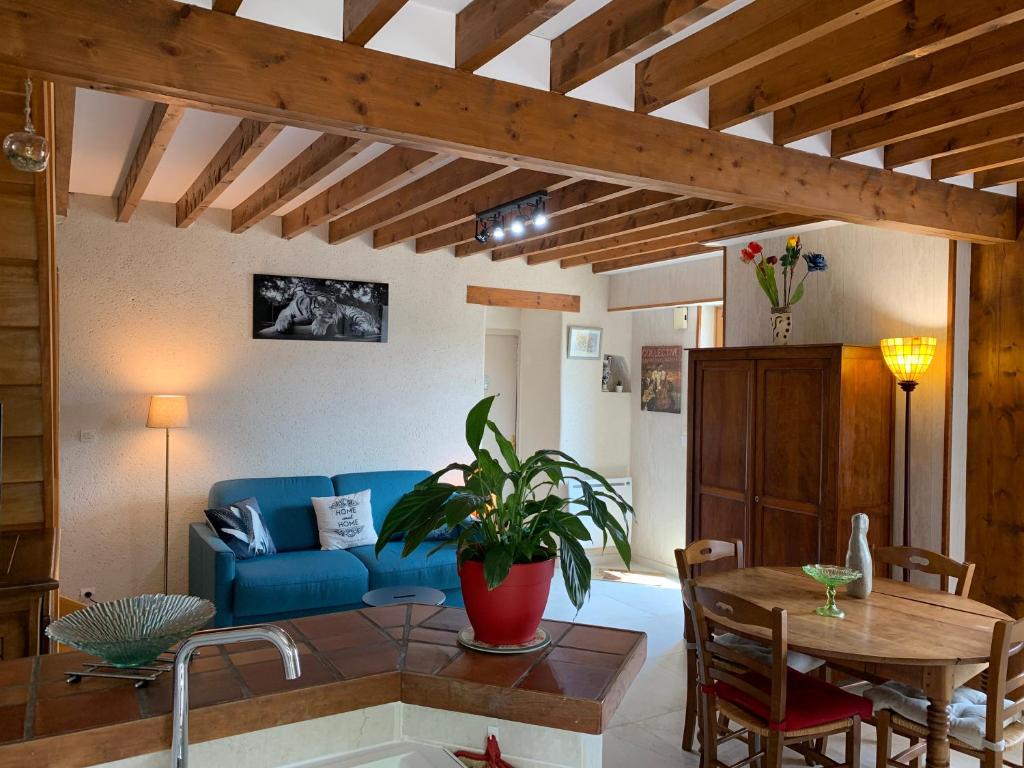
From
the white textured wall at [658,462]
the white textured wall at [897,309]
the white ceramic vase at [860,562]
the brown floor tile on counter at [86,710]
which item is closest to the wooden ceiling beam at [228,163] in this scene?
the brown floor tile on counter at [86,710]

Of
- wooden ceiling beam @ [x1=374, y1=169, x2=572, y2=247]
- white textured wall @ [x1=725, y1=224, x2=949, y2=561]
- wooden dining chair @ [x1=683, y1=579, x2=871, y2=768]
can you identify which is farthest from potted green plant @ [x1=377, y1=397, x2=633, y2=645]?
white textured wall @ [x1=725, y1=224, x2=949, y2=561]

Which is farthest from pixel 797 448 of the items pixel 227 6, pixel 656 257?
pixel 227 6

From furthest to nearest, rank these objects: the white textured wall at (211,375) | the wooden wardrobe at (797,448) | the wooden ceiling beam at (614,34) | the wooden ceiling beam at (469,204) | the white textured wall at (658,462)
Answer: the white textured wall at (658,462) < the white textured wall at (211,375) < the wooden wardrobe at (797,448) < the wooden ceiling beam at (469,204) < the wooden ceiling beam at (614,34)

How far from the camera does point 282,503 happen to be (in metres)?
5.38

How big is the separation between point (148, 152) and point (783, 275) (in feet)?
11.7

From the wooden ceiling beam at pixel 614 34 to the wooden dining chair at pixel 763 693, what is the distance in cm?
173

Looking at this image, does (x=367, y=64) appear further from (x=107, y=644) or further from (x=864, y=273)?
(x=864, y=273)

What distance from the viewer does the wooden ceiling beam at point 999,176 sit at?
3.56 m

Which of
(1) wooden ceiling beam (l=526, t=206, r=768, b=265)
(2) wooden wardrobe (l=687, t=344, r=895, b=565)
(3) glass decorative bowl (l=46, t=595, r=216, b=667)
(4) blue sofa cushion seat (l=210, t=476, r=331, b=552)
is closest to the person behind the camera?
(3) glass decorative bowl (l=46, t=595, r=216, b=667)

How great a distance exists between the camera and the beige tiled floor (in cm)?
339

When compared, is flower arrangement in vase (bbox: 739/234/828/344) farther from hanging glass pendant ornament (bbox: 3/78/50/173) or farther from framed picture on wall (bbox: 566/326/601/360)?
hanging glass pendant ornament (bbox: 3/78/50/173)

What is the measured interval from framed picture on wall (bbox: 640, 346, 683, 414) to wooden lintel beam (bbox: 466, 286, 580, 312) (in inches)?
31.5

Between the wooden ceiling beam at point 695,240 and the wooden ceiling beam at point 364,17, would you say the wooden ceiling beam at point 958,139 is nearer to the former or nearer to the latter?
the wooden ceiling beam at point 695,240

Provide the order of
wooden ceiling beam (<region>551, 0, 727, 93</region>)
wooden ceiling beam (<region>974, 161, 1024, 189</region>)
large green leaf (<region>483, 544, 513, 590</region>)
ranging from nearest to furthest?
large green leaf (<region>483, 544, 513, 590</region>) → wooden ceiling beam (<region>551, 0, 727, 93</region>) → wooden ceiling beam (<region>974, 161, 1024, 189</region>)
